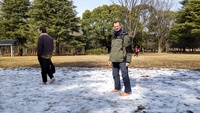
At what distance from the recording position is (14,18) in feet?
135

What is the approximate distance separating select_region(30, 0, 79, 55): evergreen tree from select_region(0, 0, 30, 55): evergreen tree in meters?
3.60

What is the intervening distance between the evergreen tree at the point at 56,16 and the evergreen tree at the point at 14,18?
3596 mm

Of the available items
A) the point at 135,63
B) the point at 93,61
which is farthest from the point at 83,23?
the point at 135,63

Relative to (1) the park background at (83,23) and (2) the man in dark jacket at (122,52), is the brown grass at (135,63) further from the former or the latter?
(1) the park background at (83,23)

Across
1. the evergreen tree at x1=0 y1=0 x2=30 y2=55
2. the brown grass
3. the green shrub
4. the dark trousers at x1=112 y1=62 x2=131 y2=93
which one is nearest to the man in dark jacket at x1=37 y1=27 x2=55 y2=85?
the dark trousers at x1=112 y1=62 x2=131 y2=93

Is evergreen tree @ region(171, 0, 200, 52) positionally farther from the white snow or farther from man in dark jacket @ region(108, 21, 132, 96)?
man in dark jacket @ region(108, 21, 132, 96)

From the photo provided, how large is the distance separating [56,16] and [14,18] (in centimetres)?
902

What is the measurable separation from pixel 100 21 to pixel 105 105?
43490 millimetres

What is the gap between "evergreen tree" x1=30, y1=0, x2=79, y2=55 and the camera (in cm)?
3794

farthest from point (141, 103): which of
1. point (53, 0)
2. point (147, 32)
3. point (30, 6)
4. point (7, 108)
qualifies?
point (147, 32)

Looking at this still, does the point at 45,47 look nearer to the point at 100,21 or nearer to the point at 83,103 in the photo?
the point at 83,103

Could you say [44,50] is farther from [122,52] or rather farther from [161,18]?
[161,18]

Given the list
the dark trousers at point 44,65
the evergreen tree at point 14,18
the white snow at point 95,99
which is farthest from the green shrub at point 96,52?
the white snow at point 95,99

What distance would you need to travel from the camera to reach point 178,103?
423cm
